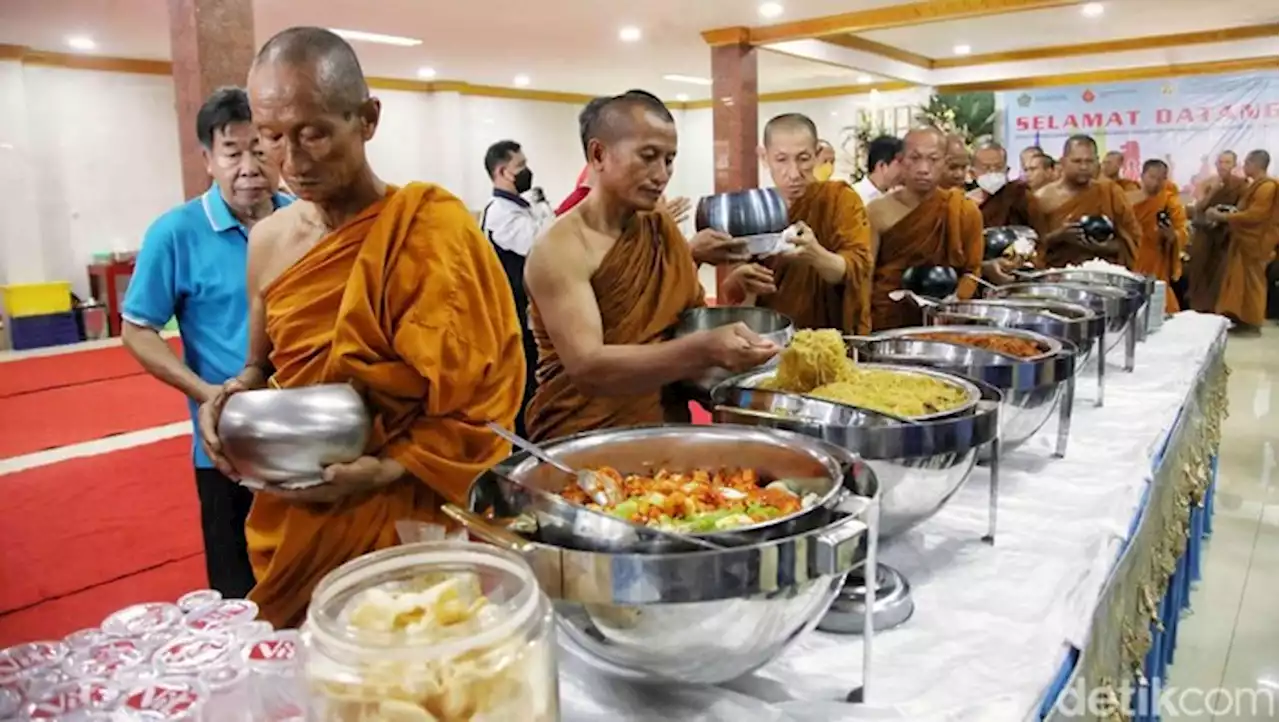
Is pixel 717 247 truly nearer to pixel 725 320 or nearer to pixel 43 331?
pixel 725 320

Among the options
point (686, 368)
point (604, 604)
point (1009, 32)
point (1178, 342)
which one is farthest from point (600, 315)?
point (1009, 32)

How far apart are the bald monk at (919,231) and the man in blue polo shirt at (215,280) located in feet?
6.54

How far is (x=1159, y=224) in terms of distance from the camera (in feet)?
25.2

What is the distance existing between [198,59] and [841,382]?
259cm

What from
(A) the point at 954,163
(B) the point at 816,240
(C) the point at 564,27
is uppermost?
(C) the point at 564,27

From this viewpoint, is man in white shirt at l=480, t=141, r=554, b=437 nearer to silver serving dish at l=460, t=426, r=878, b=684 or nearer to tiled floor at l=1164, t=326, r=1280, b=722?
tiled floor at l=1164, t=326, r=1280, b=722

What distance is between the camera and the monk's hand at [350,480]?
4.27 feet

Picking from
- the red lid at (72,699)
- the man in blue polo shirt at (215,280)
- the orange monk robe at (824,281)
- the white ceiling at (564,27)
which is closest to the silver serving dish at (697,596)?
the red lid at (72,699)

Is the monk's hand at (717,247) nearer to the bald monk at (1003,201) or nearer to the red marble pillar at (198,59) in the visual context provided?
the red marble pillar at (198,59)

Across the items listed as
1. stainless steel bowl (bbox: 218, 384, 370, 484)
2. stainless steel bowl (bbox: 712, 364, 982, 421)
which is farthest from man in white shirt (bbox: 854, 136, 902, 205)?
stainless steel bowl (bbox: 218, 384, 370, 484)

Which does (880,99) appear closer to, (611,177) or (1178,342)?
(1178,342)

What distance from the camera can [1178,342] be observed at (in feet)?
10.6

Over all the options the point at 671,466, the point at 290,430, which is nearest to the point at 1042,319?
the point at 671,466

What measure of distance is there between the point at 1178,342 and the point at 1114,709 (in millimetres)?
2113
